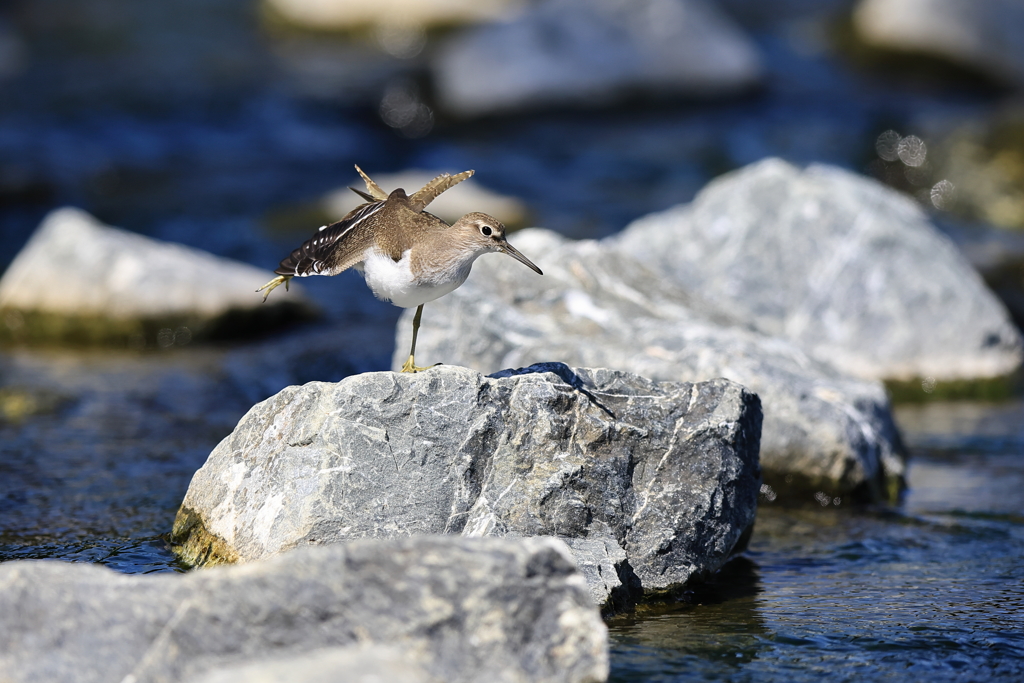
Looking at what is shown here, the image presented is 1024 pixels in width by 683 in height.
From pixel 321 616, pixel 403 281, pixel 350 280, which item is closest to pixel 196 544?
pixel 403 281

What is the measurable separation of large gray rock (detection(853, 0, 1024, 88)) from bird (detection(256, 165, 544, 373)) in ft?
42.4

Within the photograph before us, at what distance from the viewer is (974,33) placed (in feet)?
51.3

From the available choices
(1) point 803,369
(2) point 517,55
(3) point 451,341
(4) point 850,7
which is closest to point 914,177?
(2) point 517,55

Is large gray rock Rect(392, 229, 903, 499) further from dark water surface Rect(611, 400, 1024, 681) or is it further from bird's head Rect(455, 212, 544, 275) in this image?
bird's head Rect(455, 212, 544, 275)

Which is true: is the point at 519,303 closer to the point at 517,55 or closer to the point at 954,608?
the point at 954,608

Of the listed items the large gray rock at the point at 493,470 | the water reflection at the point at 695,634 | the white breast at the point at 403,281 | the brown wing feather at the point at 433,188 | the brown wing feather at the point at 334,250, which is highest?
the brown wing feather at the point at 433,188

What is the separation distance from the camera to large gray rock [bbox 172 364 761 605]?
430 cm

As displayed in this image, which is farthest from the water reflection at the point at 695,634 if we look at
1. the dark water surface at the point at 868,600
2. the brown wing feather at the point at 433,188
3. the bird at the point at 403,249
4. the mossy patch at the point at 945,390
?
the mossy patch at the point at 945,390

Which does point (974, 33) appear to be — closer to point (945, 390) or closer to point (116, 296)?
point (945, 390)

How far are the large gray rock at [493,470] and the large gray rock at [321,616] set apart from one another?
2.65 feet

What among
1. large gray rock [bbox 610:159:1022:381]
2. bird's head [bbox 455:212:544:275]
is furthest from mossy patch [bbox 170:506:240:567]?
large gray rock [bbox 610:159:1022:381]

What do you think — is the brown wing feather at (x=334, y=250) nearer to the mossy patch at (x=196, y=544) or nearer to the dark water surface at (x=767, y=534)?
the mossy patch at (x=196, y=544)

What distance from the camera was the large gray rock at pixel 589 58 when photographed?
14.9 metres

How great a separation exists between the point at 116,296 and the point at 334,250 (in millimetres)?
4501
